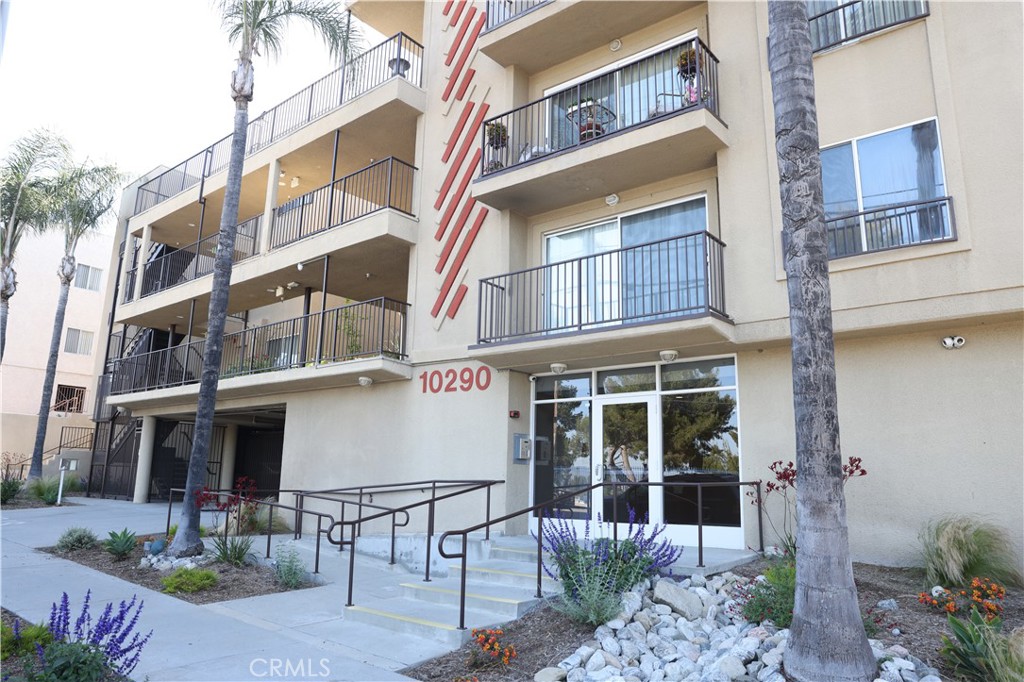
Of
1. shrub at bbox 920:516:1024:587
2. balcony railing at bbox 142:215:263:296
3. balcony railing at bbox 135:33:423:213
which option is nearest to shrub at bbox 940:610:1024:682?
shrub at bbox 920:516:1024:587

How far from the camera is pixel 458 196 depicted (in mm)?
13586

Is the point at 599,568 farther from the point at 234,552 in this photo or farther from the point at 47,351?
the point at 47,351

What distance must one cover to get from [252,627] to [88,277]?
36.7 m

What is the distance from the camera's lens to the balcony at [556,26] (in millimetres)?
11594

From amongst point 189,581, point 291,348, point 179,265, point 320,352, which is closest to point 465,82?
point 320,352

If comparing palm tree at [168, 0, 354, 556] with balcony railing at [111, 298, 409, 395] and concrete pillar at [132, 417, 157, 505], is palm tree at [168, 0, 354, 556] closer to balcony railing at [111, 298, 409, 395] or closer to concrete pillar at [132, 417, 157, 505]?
balcony railing at [111, 298, 409, 395]

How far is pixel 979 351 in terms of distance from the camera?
8273 millimetres

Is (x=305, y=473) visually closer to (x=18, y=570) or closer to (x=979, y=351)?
(x=18, y=570)

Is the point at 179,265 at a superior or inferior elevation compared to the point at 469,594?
superior

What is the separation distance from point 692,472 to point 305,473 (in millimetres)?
9296

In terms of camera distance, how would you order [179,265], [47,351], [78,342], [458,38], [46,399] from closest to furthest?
1. [458,38]
2. [179,265]
3. [46,399]
4. [47,351]
5. [78,342]

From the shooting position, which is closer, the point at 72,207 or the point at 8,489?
the point at 8,489

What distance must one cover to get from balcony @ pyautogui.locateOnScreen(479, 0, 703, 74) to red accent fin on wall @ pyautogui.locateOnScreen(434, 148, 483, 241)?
1.99m

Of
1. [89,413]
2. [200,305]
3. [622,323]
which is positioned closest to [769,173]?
[622,323]
